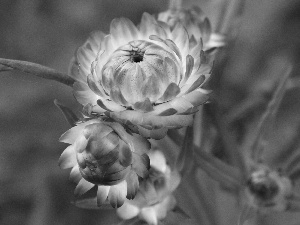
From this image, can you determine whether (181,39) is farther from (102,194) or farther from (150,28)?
(102,194)

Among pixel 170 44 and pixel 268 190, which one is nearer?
pixel 170 44

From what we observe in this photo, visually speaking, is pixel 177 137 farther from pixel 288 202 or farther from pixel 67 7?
pixel 67 7

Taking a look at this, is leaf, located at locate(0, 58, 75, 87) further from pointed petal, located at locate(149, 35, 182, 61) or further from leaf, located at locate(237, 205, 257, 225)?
leaf, located at locate(237, 205, 257, 225)

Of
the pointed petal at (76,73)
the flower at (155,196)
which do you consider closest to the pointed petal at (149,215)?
the flower at (155,196)

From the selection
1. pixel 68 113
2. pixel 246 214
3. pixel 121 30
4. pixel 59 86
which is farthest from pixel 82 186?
pixel 59 86

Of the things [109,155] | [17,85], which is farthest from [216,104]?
[17,85]

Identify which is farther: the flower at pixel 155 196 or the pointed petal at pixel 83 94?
the flower at pixel 155 196

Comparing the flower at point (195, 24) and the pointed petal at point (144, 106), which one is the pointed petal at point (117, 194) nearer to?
the pointed petal at point (144, 106)
